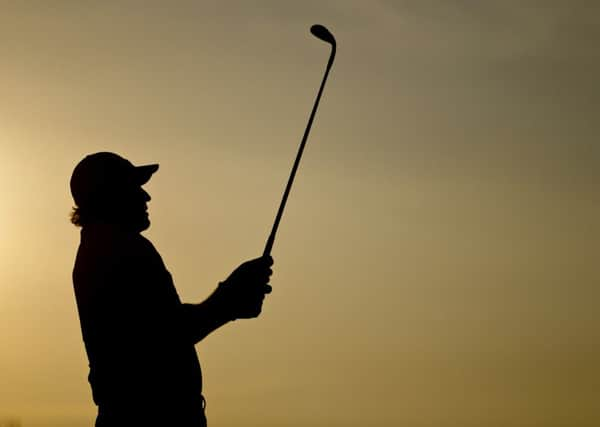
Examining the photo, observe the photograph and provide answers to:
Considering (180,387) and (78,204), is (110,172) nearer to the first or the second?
(78,204)

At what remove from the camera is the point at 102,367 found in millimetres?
7086

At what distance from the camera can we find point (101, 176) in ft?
24.2

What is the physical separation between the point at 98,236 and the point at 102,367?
0.92m

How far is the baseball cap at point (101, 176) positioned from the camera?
7.38m

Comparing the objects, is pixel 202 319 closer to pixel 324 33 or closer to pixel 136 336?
pixel 136 336

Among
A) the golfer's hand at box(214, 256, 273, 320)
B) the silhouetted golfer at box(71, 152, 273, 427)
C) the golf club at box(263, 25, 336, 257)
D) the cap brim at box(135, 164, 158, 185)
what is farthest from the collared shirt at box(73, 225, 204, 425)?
the golf club at box(263, 25, 336, 257)

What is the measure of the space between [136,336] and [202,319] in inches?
→ 18.2

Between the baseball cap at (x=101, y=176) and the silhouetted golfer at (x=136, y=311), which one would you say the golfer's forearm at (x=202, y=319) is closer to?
the silhouetted golfer at (x=136, y=311)

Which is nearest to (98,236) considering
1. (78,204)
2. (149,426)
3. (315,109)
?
(78,204)

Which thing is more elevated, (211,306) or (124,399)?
(211,306)

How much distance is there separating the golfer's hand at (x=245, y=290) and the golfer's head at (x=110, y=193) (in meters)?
0.74

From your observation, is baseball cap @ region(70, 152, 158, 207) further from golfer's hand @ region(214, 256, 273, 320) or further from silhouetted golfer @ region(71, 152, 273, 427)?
golfer's hand @ region(214, 256, 273, 320)

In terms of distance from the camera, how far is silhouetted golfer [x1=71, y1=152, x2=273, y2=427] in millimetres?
6898

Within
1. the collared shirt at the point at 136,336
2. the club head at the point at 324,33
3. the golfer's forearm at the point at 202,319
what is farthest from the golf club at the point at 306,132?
the collared shirt at the point at 136,336
